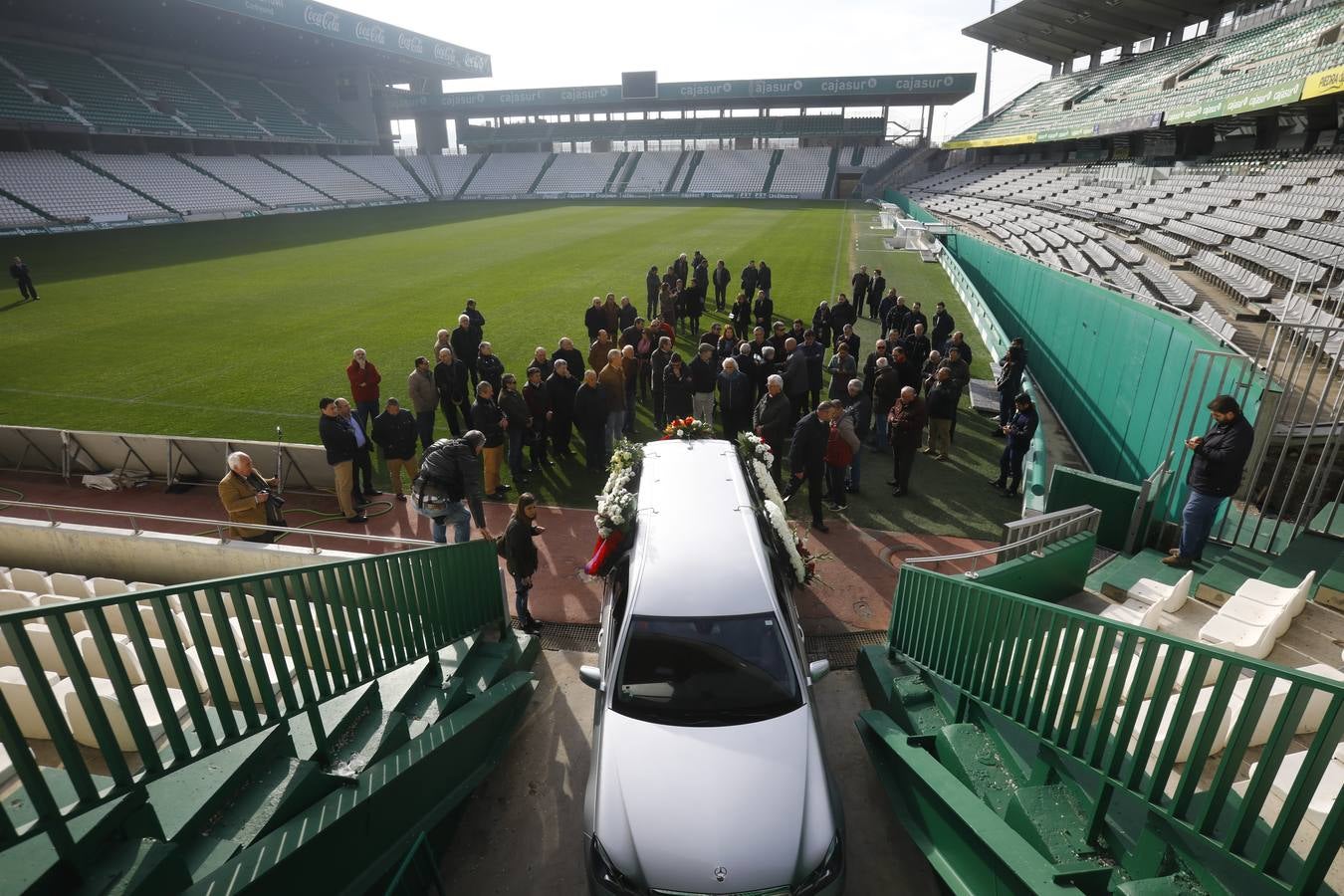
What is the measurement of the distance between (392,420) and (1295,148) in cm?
3261

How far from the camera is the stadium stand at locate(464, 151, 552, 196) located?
67.8 meters

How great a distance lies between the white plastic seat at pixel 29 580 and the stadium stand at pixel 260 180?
51063mm

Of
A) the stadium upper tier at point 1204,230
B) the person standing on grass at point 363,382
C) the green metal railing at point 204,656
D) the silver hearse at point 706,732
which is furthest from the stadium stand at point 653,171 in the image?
the green metal railing at point 204,656

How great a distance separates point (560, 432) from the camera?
33.8 ft

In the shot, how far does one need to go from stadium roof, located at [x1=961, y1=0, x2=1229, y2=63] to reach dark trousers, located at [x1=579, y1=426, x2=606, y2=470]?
1866 inches

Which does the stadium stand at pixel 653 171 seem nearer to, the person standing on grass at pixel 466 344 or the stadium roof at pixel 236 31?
the stadium roof at pixel 236 31

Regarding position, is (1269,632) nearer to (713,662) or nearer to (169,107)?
→ (713,662)

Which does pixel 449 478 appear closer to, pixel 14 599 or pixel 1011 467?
pixel 14 599

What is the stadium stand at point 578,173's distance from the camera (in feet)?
222

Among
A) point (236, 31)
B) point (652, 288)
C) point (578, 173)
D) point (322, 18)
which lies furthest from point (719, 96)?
point (652, 288)

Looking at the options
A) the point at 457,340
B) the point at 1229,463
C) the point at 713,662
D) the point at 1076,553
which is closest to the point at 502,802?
the point at 713,662

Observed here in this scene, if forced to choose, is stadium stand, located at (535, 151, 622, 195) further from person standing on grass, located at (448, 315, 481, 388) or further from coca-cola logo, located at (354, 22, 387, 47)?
person standing on grass, located at (448, 315, 481, 388)

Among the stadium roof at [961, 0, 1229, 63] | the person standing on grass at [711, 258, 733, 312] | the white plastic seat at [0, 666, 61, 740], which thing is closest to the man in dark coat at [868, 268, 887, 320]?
the person standing on grass at [711, 258, 733, 312]

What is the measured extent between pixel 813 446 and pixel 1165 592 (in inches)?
148
